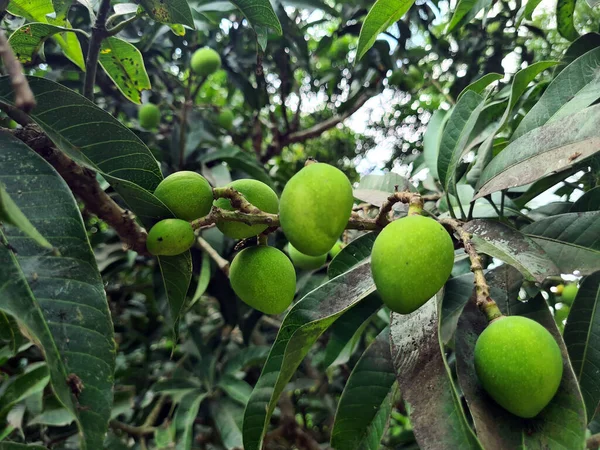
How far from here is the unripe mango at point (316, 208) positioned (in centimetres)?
68

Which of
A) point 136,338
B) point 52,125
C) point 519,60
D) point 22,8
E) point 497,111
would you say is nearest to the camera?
point 52,125

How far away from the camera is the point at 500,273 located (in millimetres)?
968

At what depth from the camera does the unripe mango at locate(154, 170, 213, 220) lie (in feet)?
2.63

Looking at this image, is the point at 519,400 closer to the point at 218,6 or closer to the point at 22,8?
the point at 22,8

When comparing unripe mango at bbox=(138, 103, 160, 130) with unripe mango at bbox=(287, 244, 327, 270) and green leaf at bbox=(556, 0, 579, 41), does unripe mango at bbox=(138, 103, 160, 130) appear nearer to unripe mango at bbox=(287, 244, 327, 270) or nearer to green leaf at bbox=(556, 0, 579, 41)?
unripe mango at bbox=(287, 244, 327, 270)

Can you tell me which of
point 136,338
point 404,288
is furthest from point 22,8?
point 136,338

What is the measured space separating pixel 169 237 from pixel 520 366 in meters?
0.54

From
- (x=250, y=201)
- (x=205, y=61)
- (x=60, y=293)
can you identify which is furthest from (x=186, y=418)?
(x=205, y=61)

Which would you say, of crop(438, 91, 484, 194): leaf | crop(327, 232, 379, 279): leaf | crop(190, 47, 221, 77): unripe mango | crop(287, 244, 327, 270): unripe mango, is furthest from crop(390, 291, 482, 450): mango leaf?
crop(190, 47, 221, 77): unripe mango

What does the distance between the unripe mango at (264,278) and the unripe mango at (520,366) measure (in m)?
0.35

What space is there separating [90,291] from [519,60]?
2503mm

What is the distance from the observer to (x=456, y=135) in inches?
39.4

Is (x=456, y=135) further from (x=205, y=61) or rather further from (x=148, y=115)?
(x=148, y=115)

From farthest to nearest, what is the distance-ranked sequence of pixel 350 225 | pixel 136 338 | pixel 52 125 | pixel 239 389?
pixel 136 338
pixel 239 389
pixel 350 225
pixel 52 125
